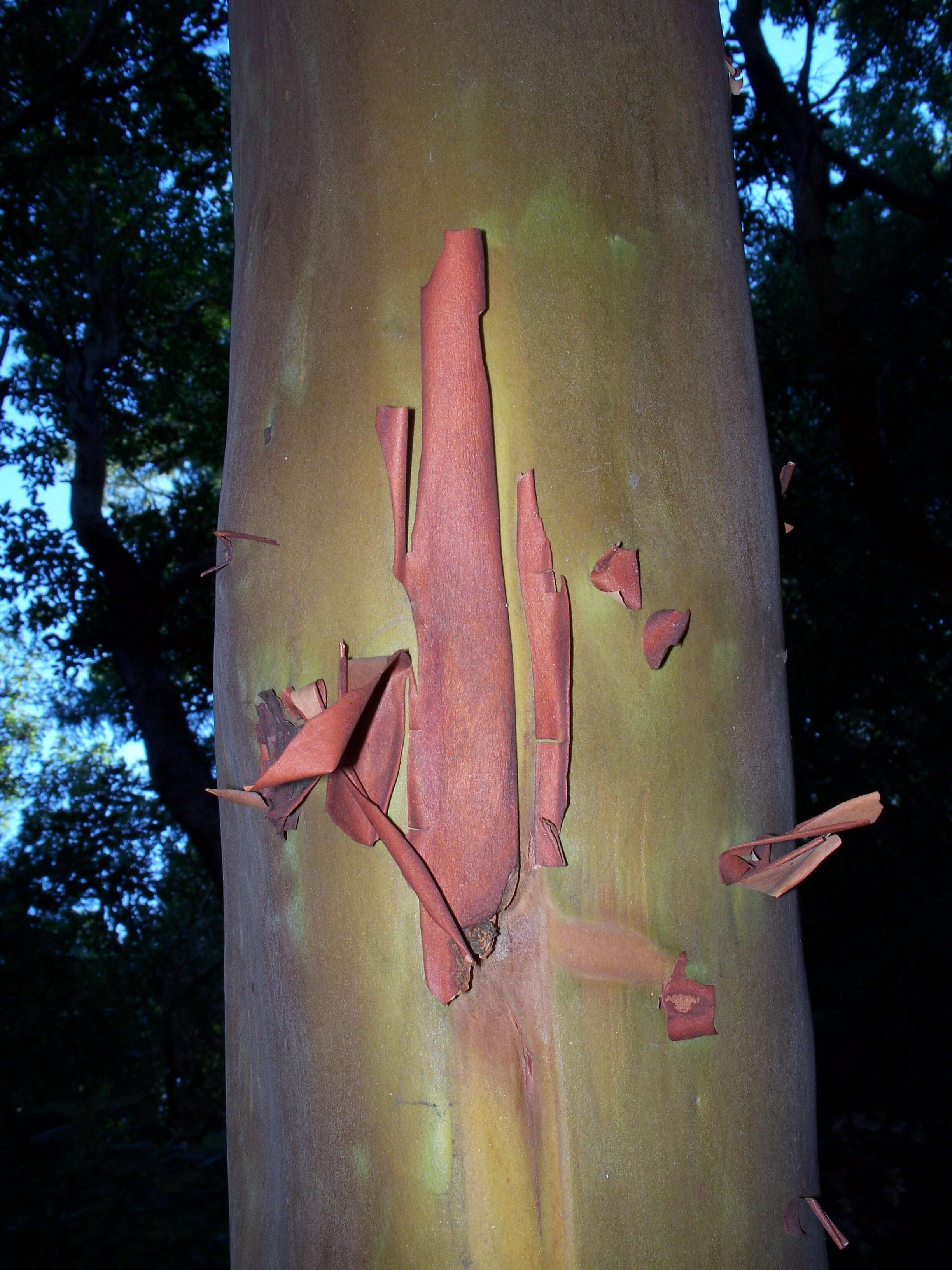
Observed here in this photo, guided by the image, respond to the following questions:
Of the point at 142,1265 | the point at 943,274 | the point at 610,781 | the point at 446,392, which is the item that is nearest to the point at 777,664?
the point at 610,781

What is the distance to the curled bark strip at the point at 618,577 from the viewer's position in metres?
0.45

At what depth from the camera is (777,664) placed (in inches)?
20.6

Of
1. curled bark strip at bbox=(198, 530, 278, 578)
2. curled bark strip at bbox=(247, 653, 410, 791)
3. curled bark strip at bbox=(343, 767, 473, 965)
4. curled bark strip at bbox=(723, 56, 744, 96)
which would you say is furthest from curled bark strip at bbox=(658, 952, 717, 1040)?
curled bark strip at bbox=(723, 56, 744, 96)

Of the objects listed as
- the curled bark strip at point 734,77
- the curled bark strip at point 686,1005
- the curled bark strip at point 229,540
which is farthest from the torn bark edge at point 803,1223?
the curled bark strip at point 734,77

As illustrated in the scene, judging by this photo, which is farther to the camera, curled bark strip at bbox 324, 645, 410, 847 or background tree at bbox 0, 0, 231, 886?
background tree at bbox 0, 0, 231, 886

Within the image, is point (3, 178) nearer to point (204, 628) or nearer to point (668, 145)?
point (204, 628)

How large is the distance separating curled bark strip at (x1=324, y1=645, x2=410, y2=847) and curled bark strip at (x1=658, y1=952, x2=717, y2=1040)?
0.56 ft

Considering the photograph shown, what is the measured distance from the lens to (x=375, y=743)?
44 cm

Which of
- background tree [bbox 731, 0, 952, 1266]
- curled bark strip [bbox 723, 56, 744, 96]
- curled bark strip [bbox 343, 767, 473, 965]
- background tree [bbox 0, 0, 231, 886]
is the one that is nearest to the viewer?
curled bark strip [bbox 343, 767, 473, 965]

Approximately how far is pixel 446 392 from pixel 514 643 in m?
0.14

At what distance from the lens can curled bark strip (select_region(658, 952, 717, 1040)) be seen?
436mm

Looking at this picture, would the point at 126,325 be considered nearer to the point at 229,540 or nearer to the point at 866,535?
the point at 866,535

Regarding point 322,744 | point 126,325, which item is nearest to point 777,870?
point 322,744

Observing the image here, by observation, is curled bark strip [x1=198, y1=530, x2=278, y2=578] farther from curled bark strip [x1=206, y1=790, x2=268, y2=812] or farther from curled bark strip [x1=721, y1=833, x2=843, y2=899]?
curled bark strip [x1=721, y1=833, x2=843, y2=899]
